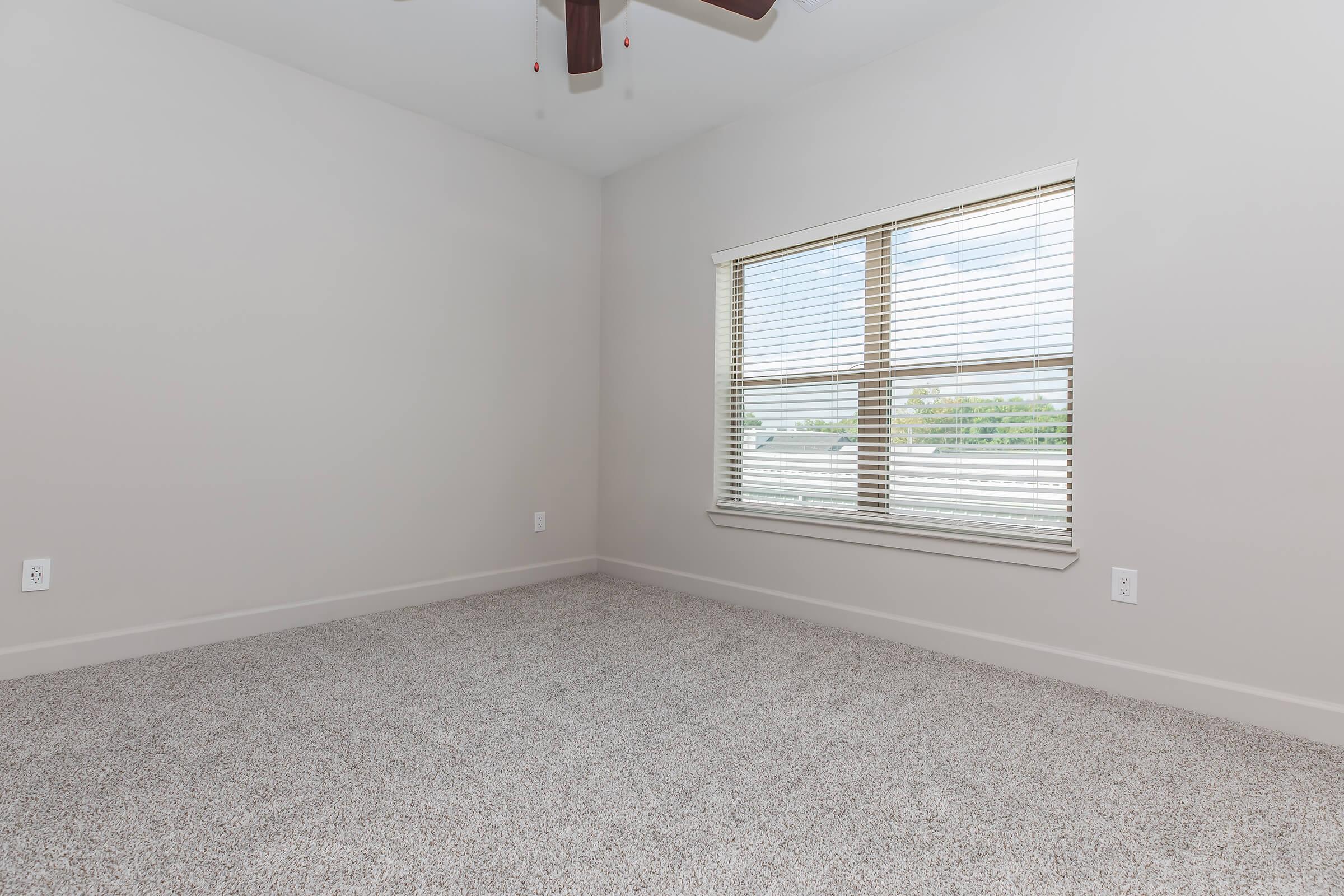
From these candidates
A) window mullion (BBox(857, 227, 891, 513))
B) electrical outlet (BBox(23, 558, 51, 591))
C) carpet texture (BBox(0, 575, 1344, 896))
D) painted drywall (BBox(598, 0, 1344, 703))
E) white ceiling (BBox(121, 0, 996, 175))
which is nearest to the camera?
carpet texture (BBox(0, 575, 1344, 896))

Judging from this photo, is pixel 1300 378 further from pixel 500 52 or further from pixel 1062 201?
pixel 500 52

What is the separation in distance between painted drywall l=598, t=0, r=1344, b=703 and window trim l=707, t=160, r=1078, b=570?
0.16 ft

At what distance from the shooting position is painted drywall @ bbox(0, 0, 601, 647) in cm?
230

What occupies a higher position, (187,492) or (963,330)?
(963,330)

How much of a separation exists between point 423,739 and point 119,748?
2.55 ft

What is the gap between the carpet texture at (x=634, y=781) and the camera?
1264 millimetres

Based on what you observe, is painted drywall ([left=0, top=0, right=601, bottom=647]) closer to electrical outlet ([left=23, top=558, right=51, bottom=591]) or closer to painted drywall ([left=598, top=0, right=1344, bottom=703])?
electrical outlet ([left=23, top=558, right=51, bottom=591])

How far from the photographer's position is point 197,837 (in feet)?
4.42

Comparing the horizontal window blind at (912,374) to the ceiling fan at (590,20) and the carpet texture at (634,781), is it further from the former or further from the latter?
the ceiling fan at (590,20)

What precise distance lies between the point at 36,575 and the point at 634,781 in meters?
2.28

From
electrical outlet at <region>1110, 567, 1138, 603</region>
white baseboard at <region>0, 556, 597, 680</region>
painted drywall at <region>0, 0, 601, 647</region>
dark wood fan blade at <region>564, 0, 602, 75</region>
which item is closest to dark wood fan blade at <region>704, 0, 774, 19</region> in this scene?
dark wood fan blade at <region>564, 0, 602, 75</region>

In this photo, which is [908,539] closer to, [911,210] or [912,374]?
[912,374]

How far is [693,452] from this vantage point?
11.6 ft

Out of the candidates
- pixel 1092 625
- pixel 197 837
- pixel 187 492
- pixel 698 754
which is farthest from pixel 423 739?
pixel 1092 625
